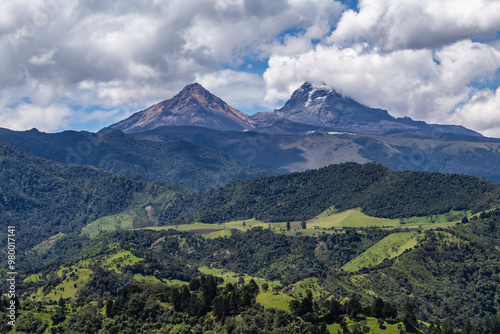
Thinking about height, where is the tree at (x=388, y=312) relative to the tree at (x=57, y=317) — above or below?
above

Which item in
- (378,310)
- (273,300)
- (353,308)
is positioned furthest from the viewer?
(273,300)

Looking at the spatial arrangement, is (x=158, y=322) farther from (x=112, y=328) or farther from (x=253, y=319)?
(x=253, y=319)

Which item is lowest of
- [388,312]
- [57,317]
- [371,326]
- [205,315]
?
[57,317]

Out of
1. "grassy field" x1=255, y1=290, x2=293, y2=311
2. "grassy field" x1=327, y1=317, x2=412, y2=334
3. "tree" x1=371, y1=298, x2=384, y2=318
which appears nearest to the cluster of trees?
"tree" x1=371, y1=298, x2=384, y2=318

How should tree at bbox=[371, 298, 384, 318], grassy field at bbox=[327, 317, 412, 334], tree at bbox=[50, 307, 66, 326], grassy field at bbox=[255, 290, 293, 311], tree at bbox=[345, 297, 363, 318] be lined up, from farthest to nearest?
tree at bbox=[50, 307, 66, 326] → grassy field at bbox=[255, 290, 293, 311] → tree at bbox=[371, 298, 384, 318] → tree at bbox=[345, 297, 363, 318] → grassy field at bbox=[327, 317, 412, 334]

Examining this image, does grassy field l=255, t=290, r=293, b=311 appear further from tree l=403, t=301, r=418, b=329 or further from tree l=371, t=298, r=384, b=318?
tree l=403, t=301, r=418, b=329

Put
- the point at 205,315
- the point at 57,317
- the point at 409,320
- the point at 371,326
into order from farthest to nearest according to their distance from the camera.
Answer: the point at 57,317 < the point at 205,315 < the point at 409,320 < the point at 371,326

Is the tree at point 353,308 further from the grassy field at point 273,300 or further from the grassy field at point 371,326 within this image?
the grassy field at point 273,300

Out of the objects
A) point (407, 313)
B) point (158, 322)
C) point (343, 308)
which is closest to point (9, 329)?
point (158, 322)

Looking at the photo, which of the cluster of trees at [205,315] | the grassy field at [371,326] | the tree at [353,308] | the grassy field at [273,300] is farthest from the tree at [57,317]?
the tree at [353,308]

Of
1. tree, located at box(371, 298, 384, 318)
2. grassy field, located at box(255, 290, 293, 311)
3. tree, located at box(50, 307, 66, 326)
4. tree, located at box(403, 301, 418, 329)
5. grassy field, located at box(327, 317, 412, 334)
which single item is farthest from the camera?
tree, located at box(50, 307, 66, 326)

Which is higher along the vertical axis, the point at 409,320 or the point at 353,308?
the point at 353,308

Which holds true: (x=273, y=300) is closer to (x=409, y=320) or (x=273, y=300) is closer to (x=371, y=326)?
(x=371, y=326)

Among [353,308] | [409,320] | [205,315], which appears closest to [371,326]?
[353,308]
